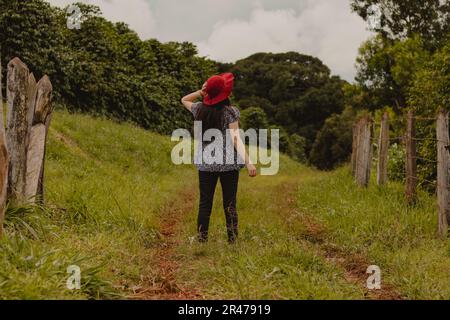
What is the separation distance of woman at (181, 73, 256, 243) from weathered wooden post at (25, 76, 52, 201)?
1808 millimetres

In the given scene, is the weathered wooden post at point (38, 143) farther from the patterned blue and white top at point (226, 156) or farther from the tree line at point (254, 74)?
the tree line at point (254, 74)

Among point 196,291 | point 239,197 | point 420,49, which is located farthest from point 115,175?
point 420,49

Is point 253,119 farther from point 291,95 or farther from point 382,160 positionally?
point 382,160

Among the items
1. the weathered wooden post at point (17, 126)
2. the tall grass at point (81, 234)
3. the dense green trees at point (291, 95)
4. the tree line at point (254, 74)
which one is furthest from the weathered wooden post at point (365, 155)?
the dense green trees at point (291, 95)

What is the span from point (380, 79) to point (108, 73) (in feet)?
75.4

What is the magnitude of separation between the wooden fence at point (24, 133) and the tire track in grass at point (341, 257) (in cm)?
346

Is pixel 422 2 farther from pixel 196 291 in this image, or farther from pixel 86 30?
pixel 196 291

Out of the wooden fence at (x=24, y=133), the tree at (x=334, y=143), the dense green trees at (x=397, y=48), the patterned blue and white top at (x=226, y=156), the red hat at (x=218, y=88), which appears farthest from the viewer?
the tree at (x=334, y=143)

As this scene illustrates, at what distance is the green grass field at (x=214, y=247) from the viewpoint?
3.87 meters

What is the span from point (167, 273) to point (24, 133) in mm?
2328

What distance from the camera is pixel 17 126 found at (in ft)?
18.0

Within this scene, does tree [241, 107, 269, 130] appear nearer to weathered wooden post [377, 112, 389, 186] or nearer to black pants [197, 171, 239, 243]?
weathered wooden post [377, 112, 389, 186]
